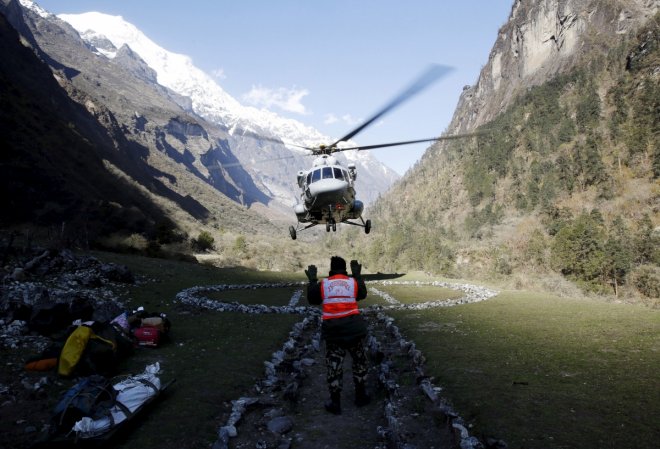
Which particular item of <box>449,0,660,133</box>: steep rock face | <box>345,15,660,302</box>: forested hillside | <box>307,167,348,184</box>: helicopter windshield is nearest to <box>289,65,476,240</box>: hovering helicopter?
<box>307,167,348,184</box>: helicopter windshield

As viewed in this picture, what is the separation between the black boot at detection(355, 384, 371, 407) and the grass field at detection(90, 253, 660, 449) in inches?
64.7

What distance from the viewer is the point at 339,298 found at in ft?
28.0

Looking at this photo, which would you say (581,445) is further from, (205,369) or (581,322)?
(581,322)

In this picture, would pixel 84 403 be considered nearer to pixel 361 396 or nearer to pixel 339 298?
pixel 339 298

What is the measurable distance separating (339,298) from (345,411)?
2.25 metres

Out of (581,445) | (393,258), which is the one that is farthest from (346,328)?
(393,258)

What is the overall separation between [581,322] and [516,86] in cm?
17718

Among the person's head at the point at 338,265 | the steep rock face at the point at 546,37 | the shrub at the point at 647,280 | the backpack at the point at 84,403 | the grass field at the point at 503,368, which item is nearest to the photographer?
the backpack at the point at 84,403

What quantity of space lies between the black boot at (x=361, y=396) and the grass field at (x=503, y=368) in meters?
1.64

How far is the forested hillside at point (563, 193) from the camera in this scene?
52875mm

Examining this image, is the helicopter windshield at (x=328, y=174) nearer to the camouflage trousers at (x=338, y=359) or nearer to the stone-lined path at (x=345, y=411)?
the stone-lined path at (x=345, y=411)

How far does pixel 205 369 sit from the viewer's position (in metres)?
10.1

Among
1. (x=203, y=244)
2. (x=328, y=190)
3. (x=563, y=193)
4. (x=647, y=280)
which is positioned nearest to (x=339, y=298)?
(x=328, y=190)

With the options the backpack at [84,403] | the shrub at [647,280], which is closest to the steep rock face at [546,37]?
the shrub at [647,280]
